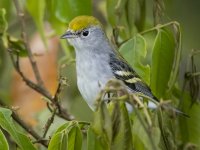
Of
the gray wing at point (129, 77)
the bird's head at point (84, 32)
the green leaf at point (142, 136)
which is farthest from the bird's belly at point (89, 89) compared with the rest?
the green leaf at point (142, 136)

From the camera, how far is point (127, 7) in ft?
10.4

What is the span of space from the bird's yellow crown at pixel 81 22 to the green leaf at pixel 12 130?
101cm

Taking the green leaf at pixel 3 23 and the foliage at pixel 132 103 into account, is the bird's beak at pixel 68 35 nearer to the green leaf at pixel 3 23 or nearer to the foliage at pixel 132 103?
the foliage at pixel 132 103

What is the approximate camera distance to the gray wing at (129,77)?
3389mm

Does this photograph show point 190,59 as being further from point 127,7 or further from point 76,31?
point 76,31

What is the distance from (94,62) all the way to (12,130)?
1230 millimetres

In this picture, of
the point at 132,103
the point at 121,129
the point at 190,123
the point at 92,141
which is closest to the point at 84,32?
the point at 190,123

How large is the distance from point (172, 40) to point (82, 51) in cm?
92

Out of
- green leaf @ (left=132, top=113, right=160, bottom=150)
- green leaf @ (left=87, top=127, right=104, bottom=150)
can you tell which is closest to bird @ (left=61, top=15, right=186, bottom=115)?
green leaf @ (left=87, top=127, right=104, bottom=150)

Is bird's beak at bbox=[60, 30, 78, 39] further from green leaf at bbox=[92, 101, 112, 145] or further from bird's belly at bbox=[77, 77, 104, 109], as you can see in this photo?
green leaf at bbox=[92, 101, 112, 145]

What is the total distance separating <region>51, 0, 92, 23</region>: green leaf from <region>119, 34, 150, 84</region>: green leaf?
0.98 ft

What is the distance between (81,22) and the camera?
3.57 meters

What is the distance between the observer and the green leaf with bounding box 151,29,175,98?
2.88 m

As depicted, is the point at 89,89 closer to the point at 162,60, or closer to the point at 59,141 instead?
the point at 162,60
